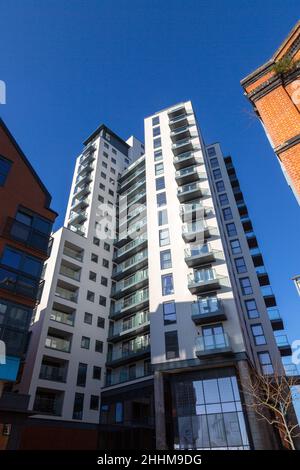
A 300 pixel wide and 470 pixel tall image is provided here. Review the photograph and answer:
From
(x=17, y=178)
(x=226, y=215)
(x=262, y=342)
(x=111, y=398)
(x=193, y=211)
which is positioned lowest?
(x=111, y=398)

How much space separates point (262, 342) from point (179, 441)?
16618 mm

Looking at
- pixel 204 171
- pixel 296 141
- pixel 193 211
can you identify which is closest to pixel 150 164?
pixel 204 171

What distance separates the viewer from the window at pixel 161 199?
37.7 meters

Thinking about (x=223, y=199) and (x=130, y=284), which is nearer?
(x=130, y=284)

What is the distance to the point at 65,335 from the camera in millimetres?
33031

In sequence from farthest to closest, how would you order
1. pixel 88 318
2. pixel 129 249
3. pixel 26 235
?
pixel 129 249 → pixel 88 318 → pixel 26 235

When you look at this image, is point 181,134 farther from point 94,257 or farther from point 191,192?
point 94,257

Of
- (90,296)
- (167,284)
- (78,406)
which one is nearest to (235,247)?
(167,284)

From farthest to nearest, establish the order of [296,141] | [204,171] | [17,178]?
[204,171], [17,178], [296,141]

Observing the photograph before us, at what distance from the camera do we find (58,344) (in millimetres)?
31422

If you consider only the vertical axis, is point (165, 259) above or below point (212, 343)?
above

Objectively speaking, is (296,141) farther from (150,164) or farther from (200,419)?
(150,164)

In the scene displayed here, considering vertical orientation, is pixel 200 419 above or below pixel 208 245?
below

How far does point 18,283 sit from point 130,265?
69.1 ft
